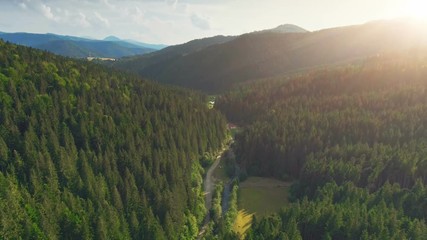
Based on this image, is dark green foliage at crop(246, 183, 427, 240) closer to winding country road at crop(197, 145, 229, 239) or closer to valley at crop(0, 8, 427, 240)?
valley at crop(0, 8, 427, 240)

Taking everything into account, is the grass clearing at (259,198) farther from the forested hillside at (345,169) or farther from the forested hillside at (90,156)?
the forested hillside at (90,156)

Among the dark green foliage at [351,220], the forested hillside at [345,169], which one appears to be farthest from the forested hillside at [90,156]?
the dark green foliage at [351,220]

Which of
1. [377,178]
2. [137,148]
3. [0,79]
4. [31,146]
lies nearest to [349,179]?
[377,178]

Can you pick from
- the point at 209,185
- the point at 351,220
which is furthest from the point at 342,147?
the point at 351,220

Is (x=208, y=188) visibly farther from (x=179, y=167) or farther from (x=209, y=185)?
(x=179, y=167)

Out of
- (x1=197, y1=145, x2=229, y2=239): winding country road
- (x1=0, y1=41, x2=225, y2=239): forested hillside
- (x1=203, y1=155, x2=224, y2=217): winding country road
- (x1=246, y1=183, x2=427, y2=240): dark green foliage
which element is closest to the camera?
(x1=246, y1=183, x2=427, y2=240): dark green foliage

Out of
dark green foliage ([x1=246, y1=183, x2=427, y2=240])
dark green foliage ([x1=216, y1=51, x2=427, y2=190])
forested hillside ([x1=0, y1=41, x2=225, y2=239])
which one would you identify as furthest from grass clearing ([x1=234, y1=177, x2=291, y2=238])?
dark green foliage ([x1=246, y1=183, x2=427, y2=240])
